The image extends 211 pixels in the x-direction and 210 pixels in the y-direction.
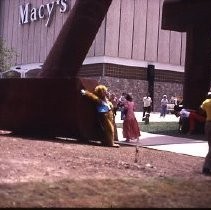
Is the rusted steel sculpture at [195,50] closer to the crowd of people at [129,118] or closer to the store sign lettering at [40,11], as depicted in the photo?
the crowd of people at [129,118]

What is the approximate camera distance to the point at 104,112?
1351 centimetres

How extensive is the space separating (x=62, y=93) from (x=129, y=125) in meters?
2.81

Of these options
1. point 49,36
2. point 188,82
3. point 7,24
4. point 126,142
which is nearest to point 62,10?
point 49,36

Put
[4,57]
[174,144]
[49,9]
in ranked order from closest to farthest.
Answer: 1. [174,144]
2. [4,57]
3. [49,9]

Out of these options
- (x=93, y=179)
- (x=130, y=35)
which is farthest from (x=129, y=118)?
(x=130, y=35)

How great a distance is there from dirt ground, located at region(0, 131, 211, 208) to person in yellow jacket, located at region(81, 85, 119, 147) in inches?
65.2

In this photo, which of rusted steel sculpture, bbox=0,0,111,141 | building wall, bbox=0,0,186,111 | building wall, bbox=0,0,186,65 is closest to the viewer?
rusted steel sculpture, bbox=0,0,111,141

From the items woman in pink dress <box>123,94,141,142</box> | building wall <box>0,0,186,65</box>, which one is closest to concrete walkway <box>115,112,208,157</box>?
woman in pink dress <box>123,94,141,142</box>

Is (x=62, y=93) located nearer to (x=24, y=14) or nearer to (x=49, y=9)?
(x=49, y=9)

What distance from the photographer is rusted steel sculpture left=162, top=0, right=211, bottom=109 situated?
19.7 m

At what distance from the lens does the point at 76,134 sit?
13.7 metres

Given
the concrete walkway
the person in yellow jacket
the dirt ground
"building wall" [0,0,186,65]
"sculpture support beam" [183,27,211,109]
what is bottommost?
the concrete walkway

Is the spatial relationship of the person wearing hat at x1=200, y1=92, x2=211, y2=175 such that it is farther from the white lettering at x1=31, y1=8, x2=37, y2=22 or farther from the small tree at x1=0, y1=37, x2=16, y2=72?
the white lettering at x1=31, y1=8, x2=37, y2=22

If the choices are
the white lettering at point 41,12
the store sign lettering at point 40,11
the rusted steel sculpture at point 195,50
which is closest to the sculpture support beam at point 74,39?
the rusted steel sculpture at point 195,50
